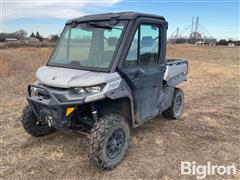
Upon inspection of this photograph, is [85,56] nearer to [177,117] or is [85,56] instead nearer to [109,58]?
[109,58]

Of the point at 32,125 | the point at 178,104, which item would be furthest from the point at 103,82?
the point at 178,104

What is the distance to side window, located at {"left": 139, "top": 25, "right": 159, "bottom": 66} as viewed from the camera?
4.43 metres

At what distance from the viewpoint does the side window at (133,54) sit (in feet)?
13.6

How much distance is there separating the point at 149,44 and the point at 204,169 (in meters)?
2.06

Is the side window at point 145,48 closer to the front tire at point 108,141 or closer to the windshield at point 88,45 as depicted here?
the windshield at point 88,45

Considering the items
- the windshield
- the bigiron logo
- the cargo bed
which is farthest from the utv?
the bigiron logo

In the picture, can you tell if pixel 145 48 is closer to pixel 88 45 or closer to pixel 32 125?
pixel 88 45

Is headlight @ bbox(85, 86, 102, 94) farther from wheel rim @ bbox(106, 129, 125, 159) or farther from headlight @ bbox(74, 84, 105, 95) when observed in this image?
wheel rim @ bbox(106, 129, 125, 159)

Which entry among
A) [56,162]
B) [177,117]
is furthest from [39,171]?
[177,117]

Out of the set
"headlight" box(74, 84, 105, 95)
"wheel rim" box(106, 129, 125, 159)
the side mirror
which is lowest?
"wheel rim" box(106, 129, 125, 159)

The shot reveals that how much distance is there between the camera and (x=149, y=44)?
463 centimetres

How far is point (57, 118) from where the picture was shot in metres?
3.73

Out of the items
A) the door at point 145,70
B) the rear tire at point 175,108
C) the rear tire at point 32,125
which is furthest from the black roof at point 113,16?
the rear tire at point 175,108

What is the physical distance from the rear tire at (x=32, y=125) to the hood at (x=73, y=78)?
78 centimetres
